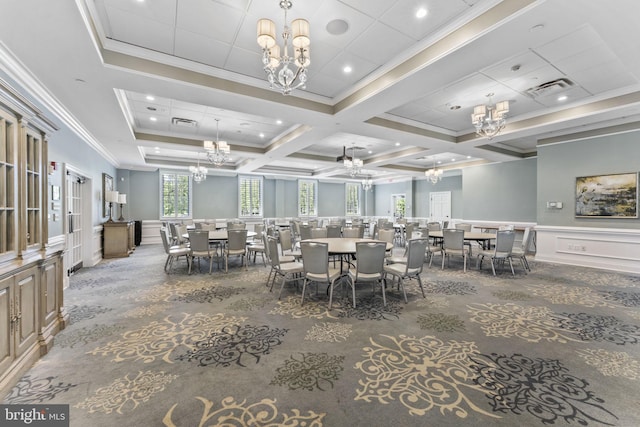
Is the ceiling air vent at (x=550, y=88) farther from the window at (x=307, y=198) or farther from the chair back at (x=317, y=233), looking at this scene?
the window at (x=307, y=198)

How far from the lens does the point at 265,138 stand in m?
8.04

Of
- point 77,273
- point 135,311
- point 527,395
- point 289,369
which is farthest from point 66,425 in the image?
point 77,273

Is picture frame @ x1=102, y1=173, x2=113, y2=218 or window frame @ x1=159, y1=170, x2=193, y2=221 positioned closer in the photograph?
picture frame @ x1=102, y1=173, x2=113, y2=218

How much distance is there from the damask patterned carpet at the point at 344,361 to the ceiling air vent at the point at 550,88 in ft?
11.7

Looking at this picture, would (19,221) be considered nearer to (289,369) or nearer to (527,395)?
(289,369)

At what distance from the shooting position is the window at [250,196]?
13.0m

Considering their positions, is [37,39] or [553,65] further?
[553,65]

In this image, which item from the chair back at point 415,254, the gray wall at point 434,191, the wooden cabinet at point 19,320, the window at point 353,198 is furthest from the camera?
the window at point 353,198

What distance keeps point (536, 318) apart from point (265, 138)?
7.24 metres

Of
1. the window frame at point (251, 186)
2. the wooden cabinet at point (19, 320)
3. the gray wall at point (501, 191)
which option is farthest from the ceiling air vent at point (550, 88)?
the window frame at point (251, 186)

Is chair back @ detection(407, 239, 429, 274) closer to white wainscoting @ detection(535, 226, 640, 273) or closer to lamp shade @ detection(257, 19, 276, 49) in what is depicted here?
lamp shade @ detection(257, 19, 276, 49)

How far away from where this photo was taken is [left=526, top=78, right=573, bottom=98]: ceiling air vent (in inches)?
180

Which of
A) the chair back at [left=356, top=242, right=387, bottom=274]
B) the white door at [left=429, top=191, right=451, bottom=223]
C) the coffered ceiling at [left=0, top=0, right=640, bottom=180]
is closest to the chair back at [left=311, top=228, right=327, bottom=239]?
the coffered ceiling at [left=0, top=0, right=640, bottom=180]

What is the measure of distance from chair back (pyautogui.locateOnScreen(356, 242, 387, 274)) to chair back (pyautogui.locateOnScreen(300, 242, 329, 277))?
47cm
